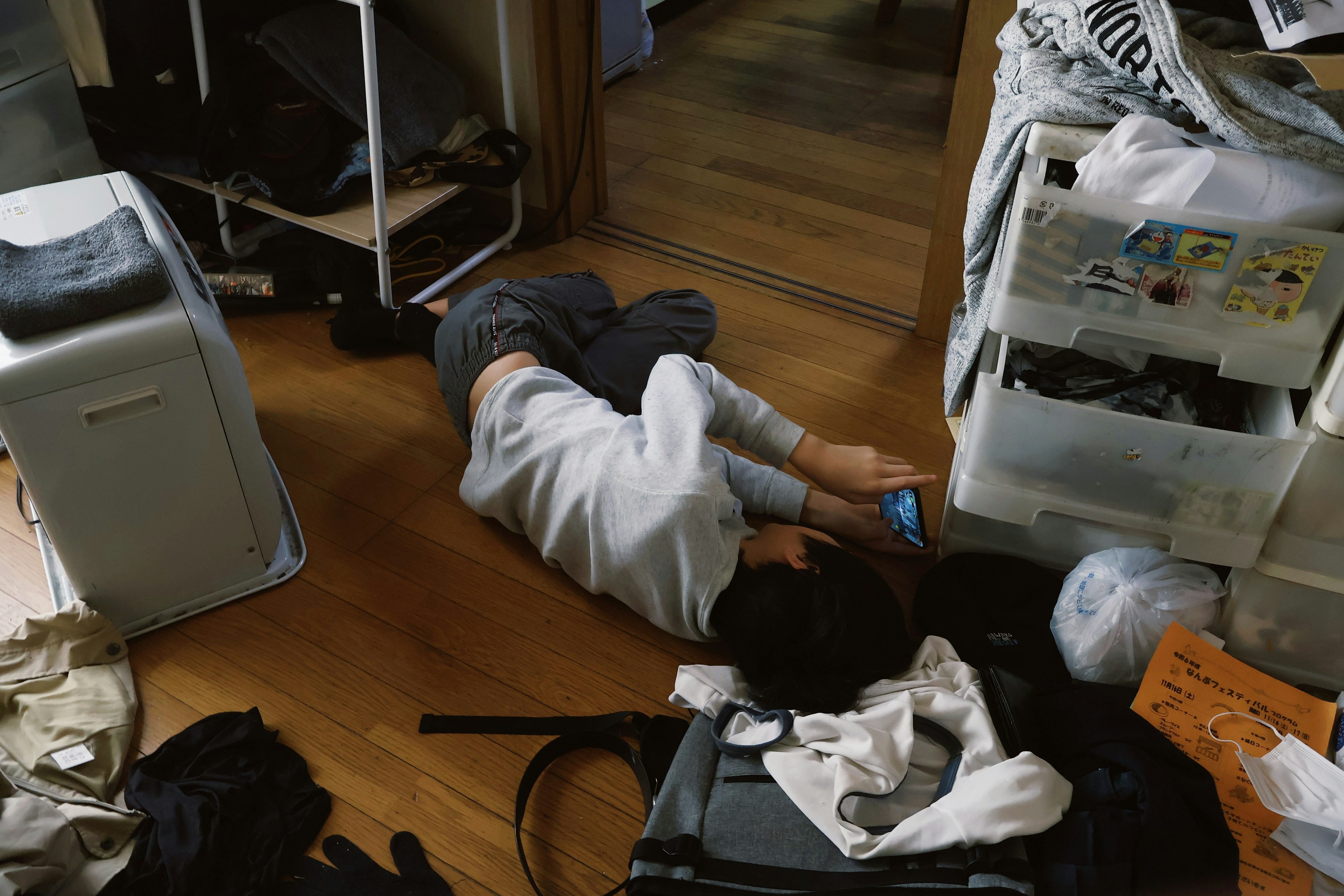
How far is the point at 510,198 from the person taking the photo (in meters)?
2.17

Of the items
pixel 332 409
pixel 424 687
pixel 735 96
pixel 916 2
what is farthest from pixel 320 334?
pixel 916 2

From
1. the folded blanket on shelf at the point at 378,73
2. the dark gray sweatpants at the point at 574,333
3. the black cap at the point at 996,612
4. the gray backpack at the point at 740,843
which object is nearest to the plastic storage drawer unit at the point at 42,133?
the folded blanket on shelf at the point at 378,73

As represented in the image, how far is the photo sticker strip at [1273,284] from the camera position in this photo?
1.00 meters

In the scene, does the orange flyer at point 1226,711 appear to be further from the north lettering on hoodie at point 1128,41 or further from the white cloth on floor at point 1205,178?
the north lettering on hoodie at point 1128,41

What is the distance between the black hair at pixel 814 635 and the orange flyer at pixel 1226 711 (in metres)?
0.30

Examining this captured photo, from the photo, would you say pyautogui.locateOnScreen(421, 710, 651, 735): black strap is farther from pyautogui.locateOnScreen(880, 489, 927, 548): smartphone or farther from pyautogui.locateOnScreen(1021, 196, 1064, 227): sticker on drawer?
pyautogui.locateOnScreen(1021, 196, 1064, 227): sticker on drawer

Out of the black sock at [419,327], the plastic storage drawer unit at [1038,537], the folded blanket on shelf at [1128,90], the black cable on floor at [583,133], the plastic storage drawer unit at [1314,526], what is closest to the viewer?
the folded blanket on shelf at [1128,90]

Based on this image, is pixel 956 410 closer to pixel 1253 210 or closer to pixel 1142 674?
pixel 1142 674

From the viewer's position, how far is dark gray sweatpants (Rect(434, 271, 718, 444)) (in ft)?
4.94

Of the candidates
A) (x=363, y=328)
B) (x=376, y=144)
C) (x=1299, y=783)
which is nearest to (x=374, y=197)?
(x=376, y=144)

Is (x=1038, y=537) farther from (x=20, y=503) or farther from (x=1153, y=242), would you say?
(x=20, y=503)

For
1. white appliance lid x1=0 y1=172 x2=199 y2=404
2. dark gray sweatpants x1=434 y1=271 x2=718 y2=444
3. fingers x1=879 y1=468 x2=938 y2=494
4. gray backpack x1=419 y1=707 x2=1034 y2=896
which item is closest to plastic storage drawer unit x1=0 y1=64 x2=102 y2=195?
white appliance lid x1=0 y1=172 x2=199 y2=404

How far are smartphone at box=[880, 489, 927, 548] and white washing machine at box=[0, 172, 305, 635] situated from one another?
34.4 inches

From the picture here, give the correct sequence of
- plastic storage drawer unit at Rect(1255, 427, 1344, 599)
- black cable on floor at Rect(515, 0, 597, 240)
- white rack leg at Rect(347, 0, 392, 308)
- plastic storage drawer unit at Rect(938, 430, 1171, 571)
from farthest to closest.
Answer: black cable on floor at Rect(515, 0, 597, 240) → white rack leg at Rect(347, 0, 392, 308) → plastic storage drawer unit at Rect(938, 430, 1171, 571) → plastic storage drawer unit at Rect(1255, 427, 1344, 599)
